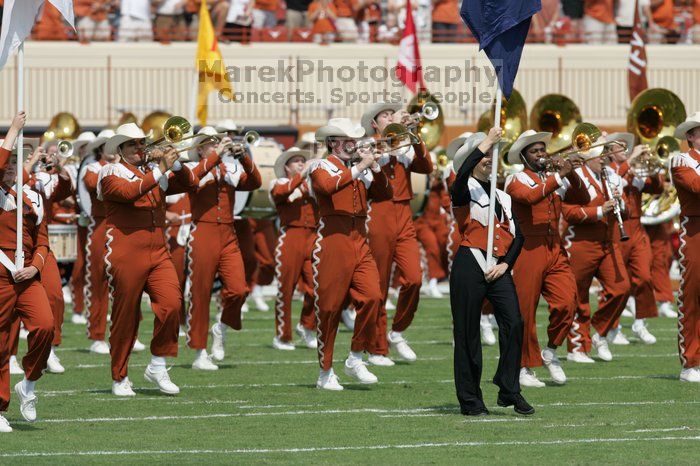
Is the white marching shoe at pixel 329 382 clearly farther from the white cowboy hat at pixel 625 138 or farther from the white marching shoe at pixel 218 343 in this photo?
the white cowboy hat at pixel 625 138

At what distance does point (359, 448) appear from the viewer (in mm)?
9609

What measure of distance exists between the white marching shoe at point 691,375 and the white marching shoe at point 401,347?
2628 millimetres

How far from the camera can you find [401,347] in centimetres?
1466

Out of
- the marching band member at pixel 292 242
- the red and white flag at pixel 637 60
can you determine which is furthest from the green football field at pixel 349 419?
the red and white flag at pixel 637 60

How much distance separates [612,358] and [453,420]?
4240mm

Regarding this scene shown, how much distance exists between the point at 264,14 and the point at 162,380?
17.3 meters

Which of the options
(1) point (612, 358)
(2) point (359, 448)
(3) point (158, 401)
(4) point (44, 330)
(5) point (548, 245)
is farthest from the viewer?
(1) point (612, 358)

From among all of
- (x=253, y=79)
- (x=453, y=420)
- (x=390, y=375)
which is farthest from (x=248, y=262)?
(x=253, y=79)

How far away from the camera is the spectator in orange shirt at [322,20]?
93.9ft

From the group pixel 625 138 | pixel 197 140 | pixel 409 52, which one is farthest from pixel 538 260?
pixel 409 52

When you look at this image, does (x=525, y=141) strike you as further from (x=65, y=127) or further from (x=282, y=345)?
(x=65, y=127)

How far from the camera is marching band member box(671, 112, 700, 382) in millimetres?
12633

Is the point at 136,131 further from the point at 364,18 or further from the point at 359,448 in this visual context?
the point at 364,18

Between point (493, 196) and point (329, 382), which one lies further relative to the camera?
point (329, 382)
